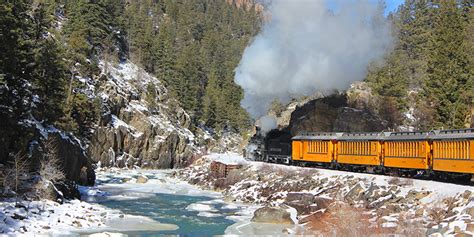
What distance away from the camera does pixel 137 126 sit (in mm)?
71625

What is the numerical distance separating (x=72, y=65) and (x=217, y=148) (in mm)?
41498

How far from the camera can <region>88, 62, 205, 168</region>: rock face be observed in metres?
65.1

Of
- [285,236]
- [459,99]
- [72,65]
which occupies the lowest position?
[285,236]

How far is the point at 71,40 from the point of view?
218ft

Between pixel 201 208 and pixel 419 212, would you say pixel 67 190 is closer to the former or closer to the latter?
pixel 201 208

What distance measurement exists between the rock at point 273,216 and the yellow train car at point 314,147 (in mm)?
11580

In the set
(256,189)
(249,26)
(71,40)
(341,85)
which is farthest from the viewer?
(249,26)

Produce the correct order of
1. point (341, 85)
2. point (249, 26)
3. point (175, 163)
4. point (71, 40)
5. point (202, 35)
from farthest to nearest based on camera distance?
point (249, 26)
point (202, 35)
point (175, 163)
point (71, 40)
point (341, 85)

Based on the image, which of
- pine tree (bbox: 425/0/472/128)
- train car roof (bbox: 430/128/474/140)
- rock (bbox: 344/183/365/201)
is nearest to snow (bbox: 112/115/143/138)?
pine tree (bbox: 425/0/472/128)

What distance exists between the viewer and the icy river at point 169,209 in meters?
24.2

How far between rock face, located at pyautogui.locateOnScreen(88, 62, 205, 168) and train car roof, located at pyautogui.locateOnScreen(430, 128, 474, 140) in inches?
1766

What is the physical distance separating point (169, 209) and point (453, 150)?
59.1ft

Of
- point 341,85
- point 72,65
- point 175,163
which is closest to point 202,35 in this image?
point 175,163

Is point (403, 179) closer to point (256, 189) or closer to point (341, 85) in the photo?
point (256, 189)
